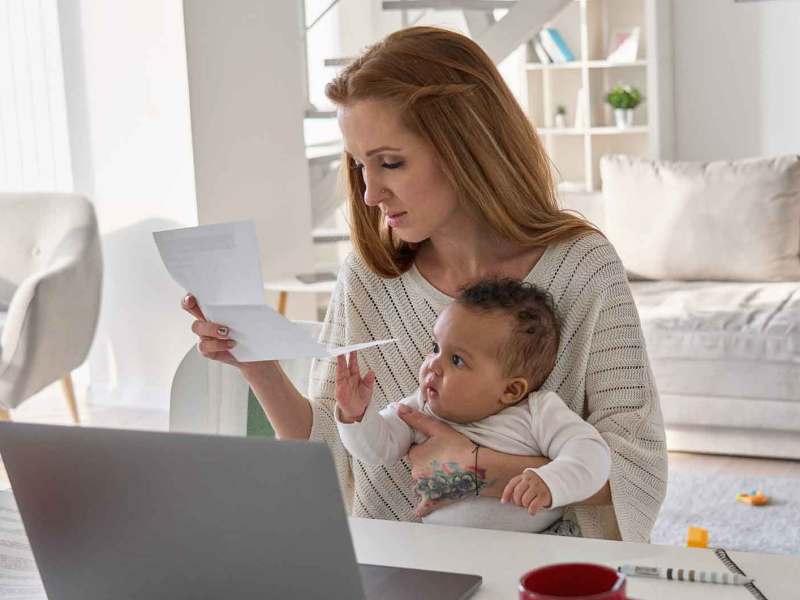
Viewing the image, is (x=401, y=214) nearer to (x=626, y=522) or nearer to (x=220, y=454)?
(x=626, y=522)

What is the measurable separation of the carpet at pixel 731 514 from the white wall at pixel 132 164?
2170mm

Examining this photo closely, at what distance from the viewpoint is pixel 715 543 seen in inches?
123

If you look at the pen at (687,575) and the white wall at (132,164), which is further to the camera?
the white wall at (132,164)

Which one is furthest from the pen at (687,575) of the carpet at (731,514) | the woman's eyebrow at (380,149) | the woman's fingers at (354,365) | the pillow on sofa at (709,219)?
the pillow on sofa at (709,219)

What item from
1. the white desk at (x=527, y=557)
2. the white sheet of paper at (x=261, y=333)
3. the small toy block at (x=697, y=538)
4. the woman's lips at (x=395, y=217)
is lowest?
the small toy block at (x=697, y=538)

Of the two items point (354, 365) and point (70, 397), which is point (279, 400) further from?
point (70, 397)

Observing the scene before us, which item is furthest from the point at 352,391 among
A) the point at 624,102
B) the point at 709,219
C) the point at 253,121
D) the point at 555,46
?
the point at 555,46

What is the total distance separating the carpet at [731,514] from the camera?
3115 mm

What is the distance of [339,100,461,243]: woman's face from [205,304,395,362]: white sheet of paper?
0.30 meters

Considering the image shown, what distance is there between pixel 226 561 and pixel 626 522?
2.49ft

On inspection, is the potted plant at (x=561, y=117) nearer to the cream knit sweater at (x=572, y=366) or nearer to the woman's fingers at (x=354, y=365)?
the cream knit sweater at (x=572, y=366)

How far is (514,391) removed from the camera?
5.17 ft

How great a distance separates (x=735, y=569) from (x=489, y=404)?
1.61 feet

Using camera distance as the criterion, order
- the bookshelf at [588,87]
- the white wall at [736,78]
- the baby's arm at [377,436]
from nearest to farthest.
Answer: the baby's arm at [377,436] → the white wall at [736,78] → the bookshelf at [588,87]
